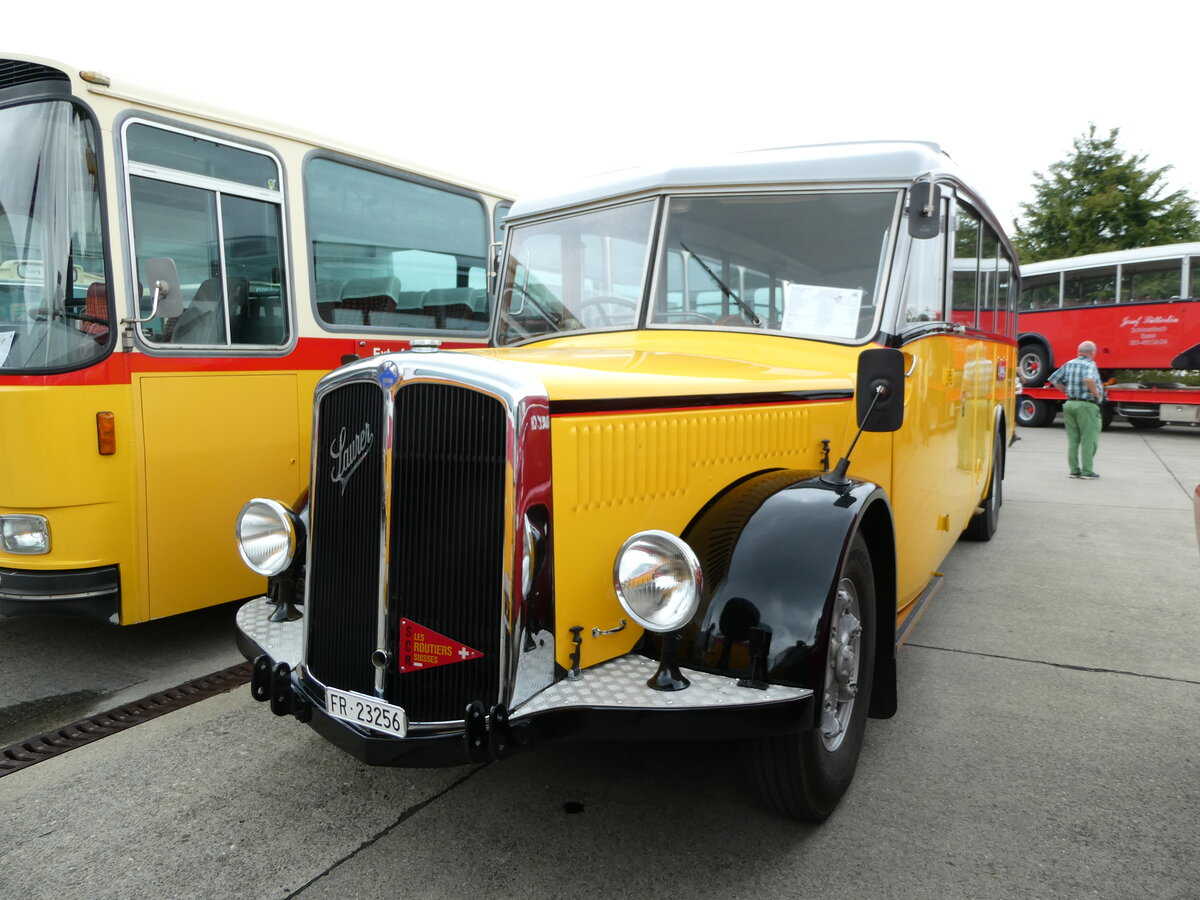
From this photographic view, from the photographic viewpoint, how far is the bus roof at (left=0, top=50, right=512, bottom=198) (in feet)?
13.2

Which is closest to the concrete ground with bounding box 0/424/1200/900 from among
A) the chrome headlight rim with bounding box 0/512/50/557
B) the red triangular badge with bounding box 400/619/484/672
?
the red triangular badge with bounding box 400/619/484/672

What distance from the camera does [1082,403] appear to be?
10.3 meters

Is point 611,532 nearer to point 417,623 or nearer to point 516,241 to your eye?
point 417,623

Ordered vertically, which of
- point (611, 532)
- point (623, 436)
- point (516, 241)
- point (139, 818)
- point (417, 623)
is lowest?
point (139, 818)

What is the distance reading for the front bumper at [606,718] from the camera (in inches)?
88.4

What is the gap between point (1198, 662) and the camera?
4.21 metres

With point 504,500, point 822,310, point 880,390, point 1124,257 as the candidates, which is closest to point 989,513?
point 822,310

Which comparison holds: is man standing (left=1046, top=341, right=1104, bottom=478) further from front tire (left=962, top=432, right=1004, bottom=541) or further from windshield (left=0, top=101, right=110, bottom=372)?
windshield (left=0, top=101, right=110, bottom=372)

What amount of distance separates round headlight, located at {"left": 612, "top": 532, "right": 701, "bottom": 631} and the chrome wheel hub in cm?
60

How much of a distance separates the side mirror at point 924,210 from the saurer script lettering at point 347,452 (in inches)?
84.6

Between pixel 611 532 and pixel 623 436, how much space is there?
0.93ft

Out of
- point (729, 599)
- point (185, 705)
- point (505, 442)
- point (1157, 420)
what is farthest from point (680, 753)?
point (1157, 420)

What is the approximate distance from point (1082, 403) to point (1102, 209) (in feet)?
60.7

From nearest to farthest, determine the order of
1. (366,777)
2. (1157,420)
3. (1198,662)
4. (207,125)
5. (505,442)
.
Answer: (505,442) < (366,777) < (1198,662) < (207,125) < (1157,420)
